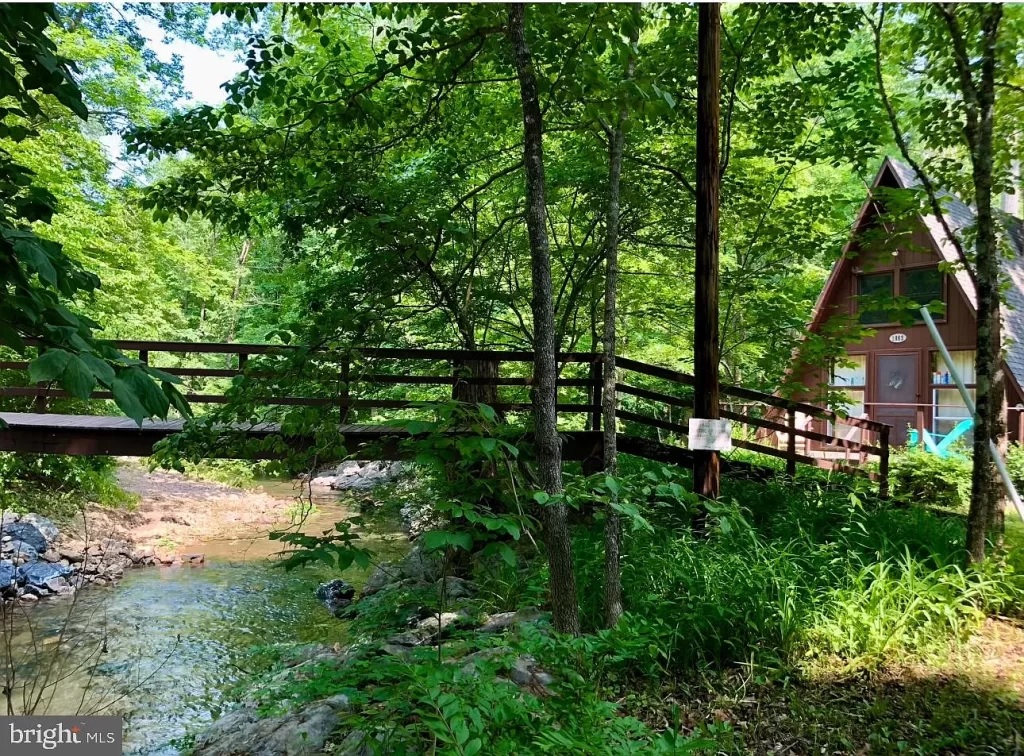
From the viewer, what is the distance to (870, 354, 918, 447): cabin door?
12.3 meters

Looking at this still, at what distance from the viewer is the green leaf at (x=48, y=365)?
109 centimetres

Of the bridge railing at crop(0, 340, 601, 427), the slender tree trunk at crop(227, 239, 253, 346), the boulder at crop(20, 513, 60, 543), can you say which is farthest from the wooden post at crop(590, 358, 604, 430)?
the slender tree trunk at crop(227, 239, 253, 346)

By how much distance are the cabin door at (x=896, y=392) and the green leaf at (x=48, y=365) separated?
13.9 m

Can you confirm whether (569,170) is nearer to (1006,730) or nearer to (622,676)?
(622,676)

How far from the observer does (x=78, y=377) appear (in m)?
1.10

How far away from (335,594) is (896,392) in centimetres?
1188

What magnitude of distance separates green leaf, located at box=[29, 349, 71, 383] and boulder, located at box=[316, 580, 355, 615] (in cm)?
701

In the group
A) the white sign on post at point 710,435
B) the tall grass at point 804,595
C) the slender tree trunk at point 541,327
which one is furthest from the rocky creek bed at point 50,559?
the white sign on post at point 710,435

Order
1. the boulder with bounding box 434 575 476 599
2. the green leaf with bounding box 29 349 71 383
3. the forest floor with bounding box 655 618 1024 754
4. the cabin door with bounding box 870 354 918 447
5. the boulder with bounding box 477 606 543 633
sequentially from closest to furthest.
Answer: the green leaf with bounding box 29 349 71 383 → the forest floor with bounding box 655 618 1024 754 → the boulder with bounding box 477 606 543 633 → the boulder with bounding box 434 575 476 599 → the cabin door with bounding box 870 354 918 447

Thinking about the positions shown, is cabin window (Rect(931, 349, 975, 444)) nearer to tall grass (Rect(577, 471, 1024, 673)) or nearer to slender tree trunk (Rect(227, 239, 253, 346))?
tall grass (Rect(577, 471, 1024, 673))

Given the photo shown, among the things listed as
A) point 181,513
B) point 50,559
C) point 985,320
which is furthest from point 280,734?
point 181,513

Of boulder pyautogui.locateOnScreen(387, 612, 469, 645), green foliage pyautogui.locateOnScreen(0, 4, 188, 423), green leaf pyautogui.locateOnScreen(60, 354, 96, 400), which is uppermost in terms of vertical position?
green foliage pyautogui.locateOnScreen(0, 4, 188, 423)

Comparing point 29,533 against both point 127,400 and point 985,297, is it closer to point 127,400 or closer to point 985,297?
point 127,400

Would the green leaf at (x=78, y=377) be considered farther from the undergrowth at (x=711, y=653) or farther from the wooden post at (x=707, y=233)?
the wooden post at (x=707, y=233)
